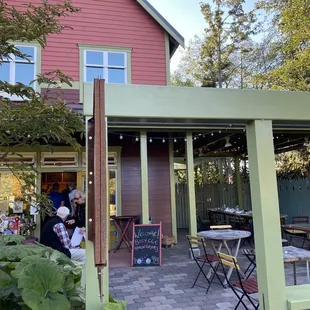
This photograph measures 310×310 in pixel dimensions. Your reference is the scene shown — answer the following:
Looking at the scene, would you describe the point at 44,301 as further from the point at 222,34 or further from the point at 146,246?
the point at 222,34

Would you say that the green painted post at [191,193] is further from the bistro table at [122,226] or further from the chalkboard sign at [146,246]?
the bistro table at [122,226]

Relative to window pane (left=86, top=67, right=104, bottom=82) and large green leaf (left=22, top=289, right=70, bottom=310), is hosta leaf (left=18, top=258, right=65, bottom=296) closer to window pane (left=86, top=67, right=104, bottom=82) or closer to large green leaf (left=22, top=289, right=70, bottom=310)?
large green leaf (left=22, top=289, right=70, bottom=310)

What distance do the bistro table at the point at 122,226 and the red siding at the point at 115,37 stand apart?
3.69m

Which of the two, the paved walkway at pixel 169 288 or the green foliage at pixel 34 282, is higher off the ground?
the green foliage at pixel 34 282

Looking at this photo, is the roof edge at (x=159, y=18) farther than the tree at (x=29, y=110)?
Yes

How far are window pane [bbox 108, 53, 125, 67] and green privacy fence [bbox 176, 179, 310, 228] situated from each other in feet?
18.7

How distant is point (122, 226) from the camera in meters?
7.68

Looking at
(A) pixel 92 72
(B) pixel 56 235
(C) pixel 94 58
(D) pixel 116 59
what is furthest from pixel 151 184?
(B) pixel 56 235

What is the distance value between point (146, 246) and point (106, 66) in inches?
192

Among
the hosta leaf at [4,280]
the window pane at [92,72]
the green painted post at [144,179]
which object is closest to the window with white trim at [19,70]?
the window pane at [92,72]

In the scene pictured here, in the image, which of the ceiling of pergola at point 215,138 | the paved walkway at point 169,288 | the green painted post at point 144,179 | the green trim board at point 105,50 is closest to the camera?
the paved walkway at point 169,288

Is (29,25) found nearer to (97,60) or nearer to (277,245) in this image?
(277,245)

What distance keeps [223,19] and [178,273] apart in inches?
573

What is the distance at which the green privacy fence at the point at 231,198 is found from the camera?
9969 millimetres
